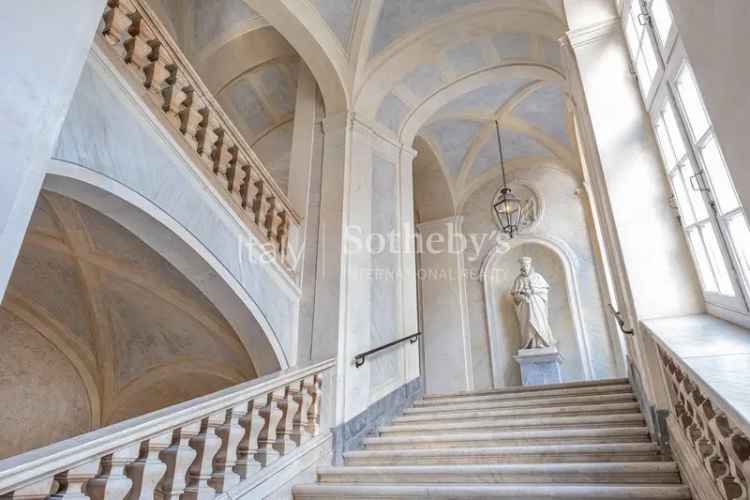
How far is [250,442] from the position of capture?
2801mm

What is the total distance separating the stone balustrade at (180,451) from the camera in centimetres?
165

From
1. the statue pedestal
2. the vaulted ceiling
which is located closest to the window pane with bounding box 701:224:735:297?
the vaulted ceiling

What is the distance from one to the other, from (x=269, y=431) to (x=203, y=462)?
2.31ft

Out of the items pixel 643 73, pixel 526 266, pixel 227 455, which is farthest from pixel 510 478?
pixel 526 266

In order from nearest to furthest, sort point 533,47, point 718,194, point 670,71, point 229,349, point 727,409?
point 727,409 → point 718,194 → point 670,71 → point 229,349 → point 533,47

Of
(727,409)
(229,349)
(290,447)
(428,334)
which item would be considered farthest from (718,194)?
(428,334)

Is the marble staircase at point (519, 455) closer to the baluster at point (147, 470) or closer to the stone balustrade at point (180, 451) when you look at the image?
the stone balustrade at point (180, 451)

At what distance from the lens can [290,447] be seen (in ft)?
10.6

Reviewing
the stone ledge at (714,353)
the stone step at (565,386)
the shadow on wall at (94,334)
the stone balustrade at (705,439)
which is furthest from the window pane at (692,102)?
the shadow on wall at (94,334)

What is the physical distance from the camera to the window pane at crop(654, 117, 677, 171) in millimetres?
2875

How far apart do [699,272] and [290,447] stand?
3010mm

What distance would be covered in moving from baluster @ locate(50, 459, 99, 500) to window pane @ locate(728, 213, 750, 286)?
304 cm

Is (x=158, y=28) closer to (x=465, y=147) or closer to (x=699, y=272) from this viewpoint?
A: (x=699, y=272)

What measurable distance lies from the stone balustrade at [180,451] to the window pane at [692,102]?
3.03m
